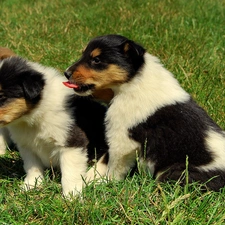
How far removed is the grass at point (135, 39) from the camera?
4512 mm

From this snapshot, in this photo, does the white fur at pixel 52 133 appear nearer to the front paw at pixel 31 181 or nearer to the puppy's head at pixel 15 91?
the front paw at pixel 31 181

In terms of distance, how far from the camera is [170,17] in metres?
11.0

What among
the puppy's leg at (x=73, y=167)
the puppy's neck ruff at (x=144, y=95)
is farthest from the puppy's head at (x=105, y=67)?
the puppy's leg at (x=73, y=167)

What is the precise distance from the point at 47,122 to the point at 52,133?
0.15 m

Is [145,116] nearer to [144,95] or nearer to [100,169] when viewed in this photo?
[144,95]

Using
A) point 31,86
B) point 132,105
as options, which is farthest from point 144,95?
point 31,86

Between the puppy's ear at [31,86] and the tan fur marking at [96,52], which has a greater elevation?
the tan fur marking at [96,52]

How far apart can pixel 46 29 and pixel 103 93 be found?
218 inches

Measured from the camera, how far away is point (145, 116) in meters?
5.33

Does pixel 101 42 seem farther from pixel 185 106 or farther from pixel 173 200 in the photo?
pixel 173 200

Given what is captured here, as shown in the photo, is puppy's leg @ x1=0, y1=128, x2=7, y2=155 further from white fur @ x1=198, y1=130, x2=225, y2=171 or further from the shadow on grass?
white fur @ x1=198, y1=130, x2=225, y2=171

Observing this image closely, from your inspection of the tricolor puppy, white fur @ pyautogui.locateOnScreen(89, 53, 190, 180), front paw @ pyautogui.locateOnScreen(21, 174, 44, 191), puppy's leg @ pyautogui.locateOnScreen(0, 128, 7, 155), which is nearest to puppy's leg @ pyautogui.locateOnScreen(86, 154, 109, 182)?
the tricolor puppy

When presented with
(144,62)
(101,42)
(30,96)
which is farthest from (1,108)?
(144,62)

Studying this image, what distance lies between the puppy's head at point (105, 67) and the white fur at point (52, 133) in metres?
0.43
